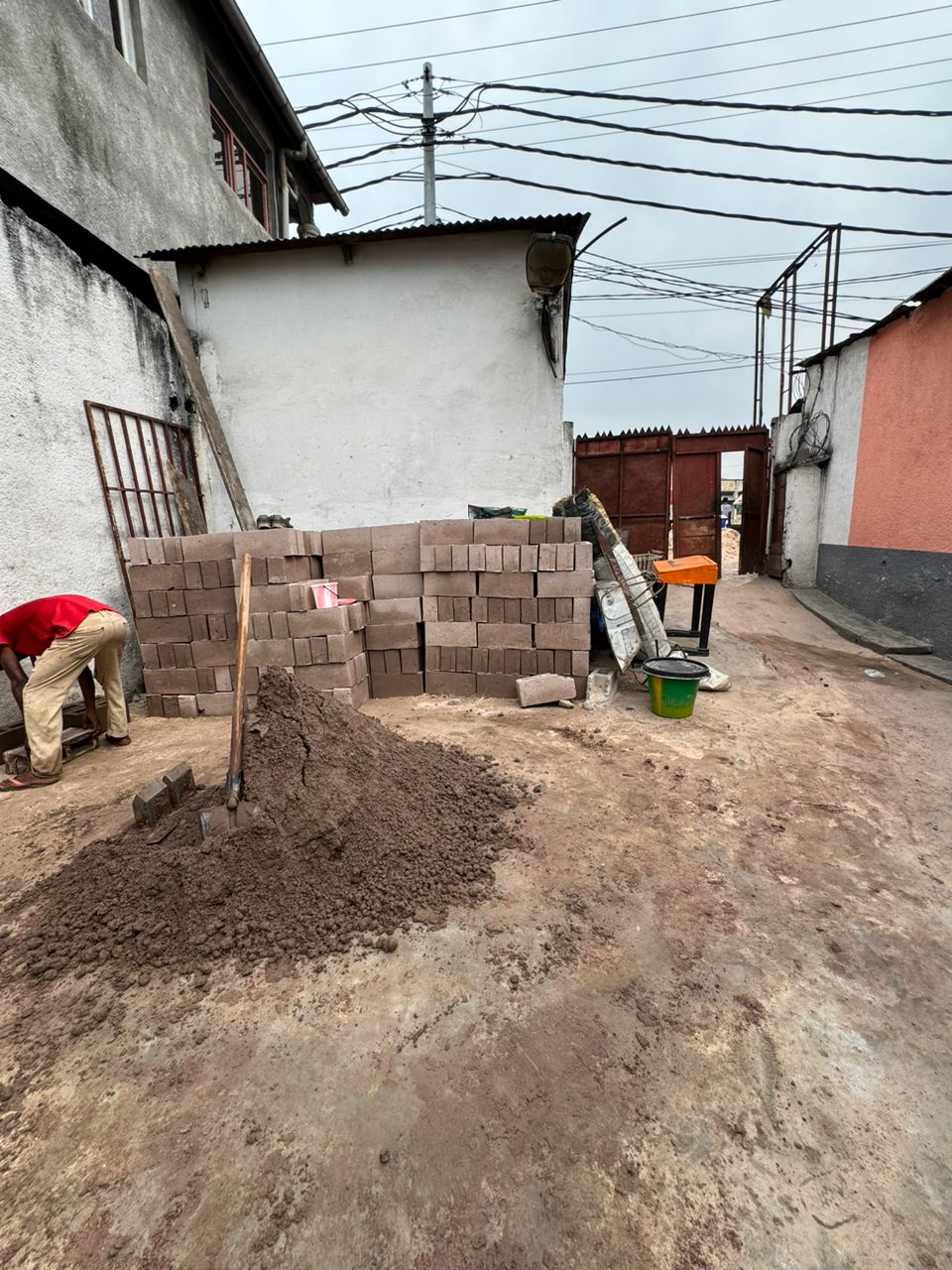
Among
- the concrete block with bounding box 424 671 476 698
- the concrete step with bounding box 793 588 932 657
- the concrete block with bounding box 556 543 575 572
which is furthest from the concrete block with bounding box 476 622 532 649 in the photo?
the concrete step with bounding box 793 588 932 657

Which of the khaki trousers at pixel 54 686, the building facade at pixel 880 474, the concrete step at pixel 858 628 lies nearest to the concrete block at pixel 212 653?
the khaki trousers at pixel 54 686

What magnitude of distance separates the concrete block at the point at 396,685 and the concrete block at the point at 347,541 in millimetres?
1292

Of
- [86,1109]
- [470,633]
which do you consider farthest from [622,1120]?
[470,633]

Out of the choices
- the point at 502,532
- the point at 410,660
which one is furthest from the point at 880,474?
the point at 410,660

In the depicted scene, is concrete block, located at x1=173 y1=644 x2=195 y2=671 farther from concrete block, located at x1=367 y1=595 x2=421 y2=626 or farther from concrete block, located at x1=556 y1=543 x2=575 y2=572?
concrete block, located at x1=556 y1=543 x2=575 y2=572

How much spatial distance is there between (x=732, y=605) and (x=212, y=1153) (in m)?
9.19

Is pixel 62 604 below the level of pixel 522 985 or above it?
above

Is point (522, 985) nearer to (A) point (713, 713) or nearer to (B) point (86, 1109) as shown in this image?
(B) point (86, 1109)

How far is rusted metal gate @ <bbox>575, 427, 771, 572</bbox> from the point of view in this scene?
10.3 metres

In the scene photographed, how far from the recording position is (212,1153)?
59.1 inches

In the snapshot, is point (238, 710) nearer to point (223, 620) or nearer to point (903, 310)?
point (223, 620)

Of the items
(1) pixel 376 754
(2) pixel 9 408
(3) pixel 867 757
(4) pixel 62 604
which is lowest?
(3) pixel 867 757

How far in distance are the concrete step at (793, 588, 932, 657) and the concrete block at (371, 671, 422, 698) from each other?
5.49 meters

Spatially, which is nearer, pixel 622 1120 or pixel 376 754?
pixel 622 1120
